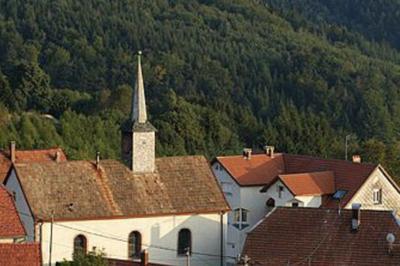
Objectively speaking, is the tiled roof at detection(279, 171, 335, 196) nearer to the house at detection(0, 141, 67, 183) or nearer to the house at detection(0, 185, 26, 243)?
the house at detection(0, 141, 67, 183)

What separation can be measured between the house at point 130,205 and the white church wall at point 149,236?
4 cm

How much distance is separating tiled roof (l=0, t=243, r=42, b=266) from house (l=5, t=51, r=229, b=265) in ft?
25.7

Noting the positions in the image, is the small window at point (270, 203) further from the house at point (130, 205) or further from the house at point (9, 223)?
the house at point (9, 223)

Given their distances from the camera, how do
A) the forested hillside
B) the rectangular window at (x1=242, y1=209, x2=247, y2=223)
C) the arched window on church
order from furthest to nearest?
1. the forested hillside
2. the rectangular window at (x1=242, y1=209, x2=247, y2=223)
3. the arched window on church

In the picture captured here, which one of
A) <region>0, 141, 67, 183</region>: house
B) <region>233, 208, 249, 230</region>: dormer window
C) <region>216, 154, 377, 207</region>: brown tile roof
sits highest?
<region>0, 141, 67, 183</region>: house

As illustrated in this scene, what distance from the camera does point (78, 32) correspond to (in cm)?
14650

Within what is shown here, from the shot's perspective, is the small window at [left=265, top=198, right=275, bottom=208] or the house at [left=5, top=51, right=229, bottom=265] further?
the small window at [left=265, top=198, right=275, bottom=208]

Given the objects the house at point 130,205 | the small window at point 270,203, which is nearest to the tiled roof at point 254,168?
the small window at point 270,203

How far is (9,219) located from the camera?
4572 centimetres

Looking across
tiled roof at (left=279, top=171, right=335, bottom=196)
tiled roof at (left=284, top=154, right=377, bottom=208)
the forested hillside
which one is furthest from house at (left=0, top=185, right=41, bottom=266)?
the forested hillside

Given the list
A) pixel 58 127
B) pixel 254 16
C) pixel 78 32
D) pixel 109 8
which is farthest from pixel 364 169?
pixel 254 16

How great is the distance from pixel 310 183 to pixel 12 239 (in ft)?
59.9

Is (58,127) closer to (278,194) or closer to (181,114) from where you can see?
(181,114)

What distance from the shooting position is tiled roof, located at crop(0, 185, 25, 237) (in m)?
45.2
